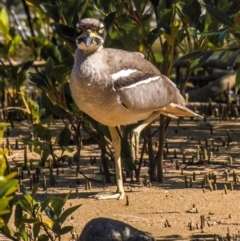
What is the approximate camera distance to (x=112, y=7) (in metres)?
6.99

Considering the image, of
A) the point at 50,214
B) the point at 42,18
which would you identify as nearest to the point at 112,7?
the point at 50,214

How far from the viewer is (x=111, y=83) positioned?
6.49 meters

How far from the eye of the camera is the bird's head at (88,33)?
21.2 feet

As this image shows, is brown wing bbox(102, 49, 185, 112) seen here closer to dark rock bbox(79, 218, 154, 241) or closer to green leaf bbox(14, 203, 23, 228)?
dark rock bbox(79, 218, 154, 241)

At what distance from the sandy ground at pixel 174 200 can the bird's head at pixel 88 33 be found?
3.39 ft

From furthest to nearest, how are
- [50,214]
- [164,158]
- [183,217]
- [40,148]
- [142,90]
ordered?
[164,158]
[40,148]
[142,90]
[183,217]
[50,214]

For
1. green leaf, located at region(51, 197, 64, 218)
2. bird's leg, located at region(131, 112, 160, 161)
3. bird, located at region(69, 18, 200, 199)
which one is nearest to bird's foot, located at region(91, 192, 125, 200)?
bird, located at region(69, 18, 200, 199)

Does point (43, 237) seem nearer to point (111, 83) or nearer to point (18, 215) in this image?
point (18, 215)

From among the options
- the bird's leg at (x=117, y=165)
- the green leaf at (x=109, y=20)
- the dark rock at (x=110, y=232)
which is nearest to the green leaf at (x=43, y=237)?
the dark rock at (x=110, y=232)

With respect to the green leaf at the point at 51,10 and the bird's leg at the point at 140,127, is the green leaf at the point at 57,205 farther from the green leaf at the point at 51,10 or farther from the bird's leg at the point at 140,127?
the green leaf at the point at 51,10

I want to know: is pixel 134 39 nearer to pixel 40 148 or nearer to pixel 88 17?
pixel 88 17

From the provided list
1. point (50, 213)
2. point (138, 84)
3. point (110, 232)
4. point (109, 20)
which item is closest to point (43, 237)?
point (50, 213)

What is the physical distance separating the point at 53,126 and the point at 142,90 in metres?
2.58

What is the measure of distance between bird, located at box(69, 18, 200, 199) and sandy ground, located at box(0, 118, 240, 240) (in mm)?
217
